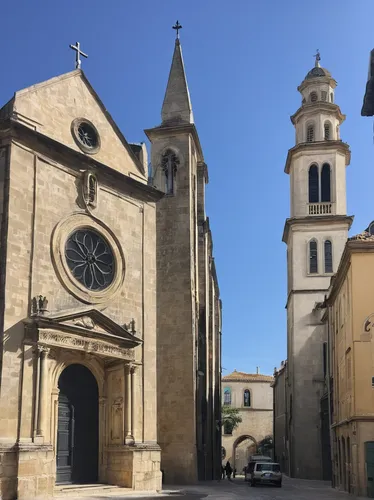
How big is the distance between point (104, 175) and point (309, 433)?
2308 cm

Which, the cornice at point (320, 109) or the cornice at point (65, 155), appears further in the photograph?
the cornice at point (320, 109)

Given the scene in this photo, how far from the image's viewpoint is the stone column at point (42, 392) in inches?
823

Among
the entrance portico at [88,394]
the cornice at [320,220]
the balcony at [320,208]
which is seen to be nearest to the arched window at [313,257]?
the cornice at [320,220]

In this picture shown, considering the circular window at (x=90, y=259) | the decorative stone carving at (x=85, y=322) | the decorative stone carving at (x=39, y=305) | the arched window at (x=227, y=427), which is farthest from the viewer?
the arched window at (x=227, y=427)

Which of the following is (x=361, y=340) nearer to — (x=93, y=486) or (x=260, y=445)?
(x=93, y=486)

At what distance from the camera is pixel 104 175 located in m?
25.5

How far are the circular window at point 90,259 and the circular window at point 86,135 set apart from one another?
294 cm

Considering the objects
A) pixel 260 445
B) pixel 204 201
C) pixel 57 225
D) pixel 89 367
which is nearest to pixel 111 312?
pixel 89 367

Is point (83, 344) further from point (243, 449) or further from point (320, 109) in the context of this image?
point (243, 449)

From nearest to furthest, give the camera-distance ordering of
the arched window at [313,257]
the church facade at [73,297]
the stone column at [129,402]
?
the church facade at [73,297]
the stone column at [129,402]
the arched window at [313,257]

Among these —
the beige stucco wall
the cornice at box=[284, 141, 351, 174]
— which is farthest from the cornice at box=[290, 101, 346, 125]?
the beige stucco wall

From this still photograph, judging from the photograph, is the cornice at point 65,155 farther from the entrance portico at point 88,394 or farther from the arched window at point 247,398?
the arched window at point 247,398

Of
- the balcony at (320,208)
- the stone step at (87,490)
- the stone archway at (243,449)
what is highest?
the balcony at (320,208)

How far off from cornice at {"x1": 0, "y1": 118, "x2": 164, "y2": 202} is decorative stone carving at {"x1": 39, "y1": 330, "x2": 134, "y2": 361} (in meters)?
5.70
